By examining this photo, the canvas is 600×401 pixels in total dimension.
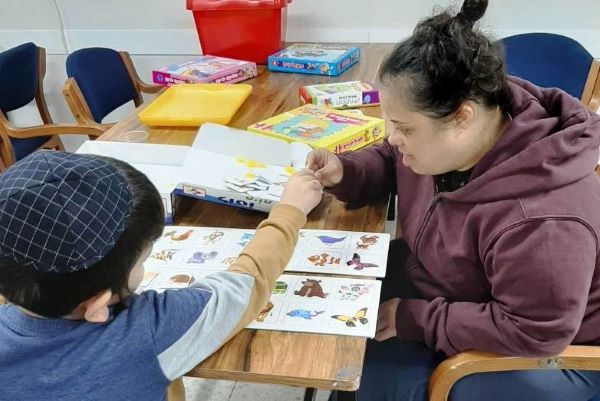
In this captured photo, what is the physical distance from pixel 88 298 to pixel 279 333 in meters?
0.28

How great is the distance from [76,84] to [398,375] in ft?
5.42

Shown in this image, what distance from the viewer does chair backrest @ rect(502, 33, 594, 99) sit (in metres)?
1.92

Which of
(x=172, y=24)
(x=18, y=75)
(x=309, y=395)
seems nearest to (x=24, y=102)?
(x=18, y=75)

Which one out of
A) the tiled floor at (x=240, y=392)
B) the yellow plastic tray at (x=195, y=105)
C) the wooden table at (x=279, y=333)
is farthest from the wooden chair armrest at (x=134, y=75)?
the tiled floor at (x=240, y=392)

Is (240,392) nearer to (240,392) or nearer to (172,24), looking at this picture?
(240,392)

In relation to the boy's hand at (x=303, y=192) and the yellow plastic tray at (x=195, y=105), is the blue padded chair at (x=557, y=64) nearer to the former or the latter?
the yellow plastic tray at (x=195, y=105)

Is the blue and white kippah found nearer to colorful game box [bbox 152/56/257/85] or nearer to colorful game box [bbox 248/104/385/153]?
colorful game box [bbox 248/104/385/153]

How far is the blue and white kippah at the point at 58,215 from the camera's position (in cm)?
64

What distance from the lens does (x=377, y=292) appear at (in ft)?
3.01

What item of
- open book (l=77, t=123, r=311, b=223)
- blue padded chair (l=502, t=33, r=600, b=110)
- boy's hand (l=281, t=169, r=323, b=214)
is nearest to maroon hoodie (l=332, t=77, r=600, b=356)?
boy's hand (l=281, t=169, r=323, b=214)

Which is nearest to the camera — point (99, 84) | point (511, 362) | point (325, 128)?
point (511, 362)

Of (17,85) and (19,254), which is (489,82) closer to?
(19,254)

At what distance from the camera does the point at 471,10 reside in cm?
94

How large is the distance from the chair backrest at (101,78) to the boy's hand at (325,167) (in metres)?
1.42
